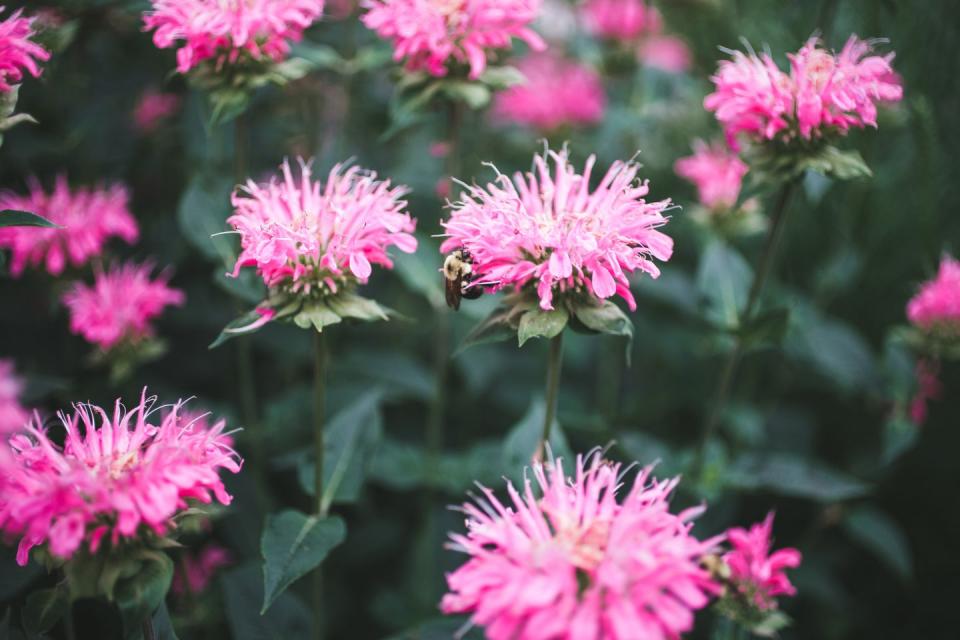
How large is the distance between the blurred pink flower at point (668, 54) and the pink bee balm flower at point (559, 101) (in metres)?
0.29

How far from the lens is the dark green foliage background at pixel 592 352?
1.90 metres

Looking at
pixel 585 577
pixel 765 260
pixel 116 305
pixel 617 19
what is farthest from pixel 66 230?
pixel 617 19

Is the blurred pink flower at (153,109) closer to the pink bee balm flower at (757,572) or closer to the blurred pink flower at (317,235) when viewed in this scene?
the blurred pink flower at (317,235)

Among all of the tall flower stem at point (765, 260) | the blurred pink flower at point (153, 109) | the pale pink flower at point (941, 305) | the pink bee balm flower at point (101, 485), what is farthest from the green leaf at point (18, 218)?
the pale pink flower at point (941, 305)

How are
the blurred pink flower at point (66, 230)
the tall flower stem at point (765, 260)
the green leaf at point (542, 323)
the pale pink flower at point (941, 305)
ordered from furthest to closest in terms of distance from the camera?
the pale pink flower at point (941, 305), the blurred pink flower at point (66, 230), the tall flower stem at point (765, 260), the green leaf at point (542, 323)

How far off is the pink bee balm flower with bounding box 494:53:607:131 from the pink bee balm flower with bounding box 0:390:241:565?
1904 millimetres

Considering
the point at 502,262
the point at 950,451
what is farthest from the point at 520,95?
the point at 950,451

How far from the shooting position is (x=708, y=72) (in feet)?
8.89

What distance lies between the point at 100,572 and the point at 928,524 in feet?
7.83

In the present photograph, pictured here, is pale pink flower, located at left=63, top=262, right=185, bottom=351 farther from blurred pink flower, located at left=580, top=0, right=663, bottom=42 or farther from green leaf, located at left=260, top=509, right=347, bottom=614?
blurred pink flower, located at left=580, top=0, right=663, bottom=42

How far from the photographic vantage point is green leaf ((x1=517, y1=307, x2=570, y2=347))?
110 cm

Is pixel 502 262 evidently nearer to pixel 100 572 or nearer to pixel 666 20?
pixel 100 572

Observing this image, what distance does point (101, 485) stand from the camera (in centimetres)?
93

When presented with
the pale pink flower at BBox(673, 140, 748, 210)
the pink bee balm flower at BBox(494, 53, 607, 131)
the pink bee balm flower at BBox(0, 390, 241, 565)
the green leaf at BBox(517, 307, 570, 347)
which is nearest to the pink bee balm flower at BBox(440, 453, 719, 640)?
the green leaf at BBox(517, 307, 570, 347)
